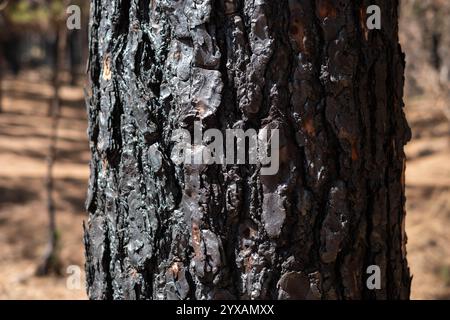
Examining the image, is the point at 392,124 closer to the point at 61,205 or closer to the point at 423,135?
the point at 61,205

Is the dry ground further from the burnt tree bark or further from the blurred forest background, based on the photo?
the burnt tree bark

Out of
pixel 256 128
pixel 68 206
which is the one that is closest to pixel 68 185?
pixel 68 206

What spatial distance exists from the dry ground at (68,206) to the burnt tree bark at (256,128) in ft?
13.6

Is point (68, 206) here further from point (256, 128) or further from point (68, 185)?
point (256, 128)

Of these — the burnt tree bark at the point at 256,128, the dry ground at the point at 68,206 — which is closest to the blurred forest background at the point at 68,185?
the dry ground at the point at 68,206

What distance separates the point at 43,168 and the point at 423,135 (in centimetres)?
806

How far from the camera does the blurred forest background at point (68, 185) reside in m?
6.58

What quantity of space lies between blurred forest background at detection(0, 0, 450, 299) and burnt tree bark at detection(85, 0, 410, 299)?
3.36 m

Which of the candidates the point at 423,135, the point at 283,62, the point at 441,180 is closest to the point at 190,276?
the point at 283,62

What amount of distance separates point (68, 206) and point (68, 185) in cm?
103

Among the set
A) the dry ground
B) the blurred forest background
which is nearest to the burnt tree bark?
the blurred forest background

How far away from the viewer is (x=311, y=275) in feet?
4.88

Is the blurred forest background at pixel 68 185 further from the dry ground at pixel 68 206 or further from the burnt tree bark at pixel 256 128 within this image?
the burnt tree bark at pixel 256 128

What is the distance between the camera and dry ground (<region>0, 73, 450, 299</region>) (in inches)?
254
